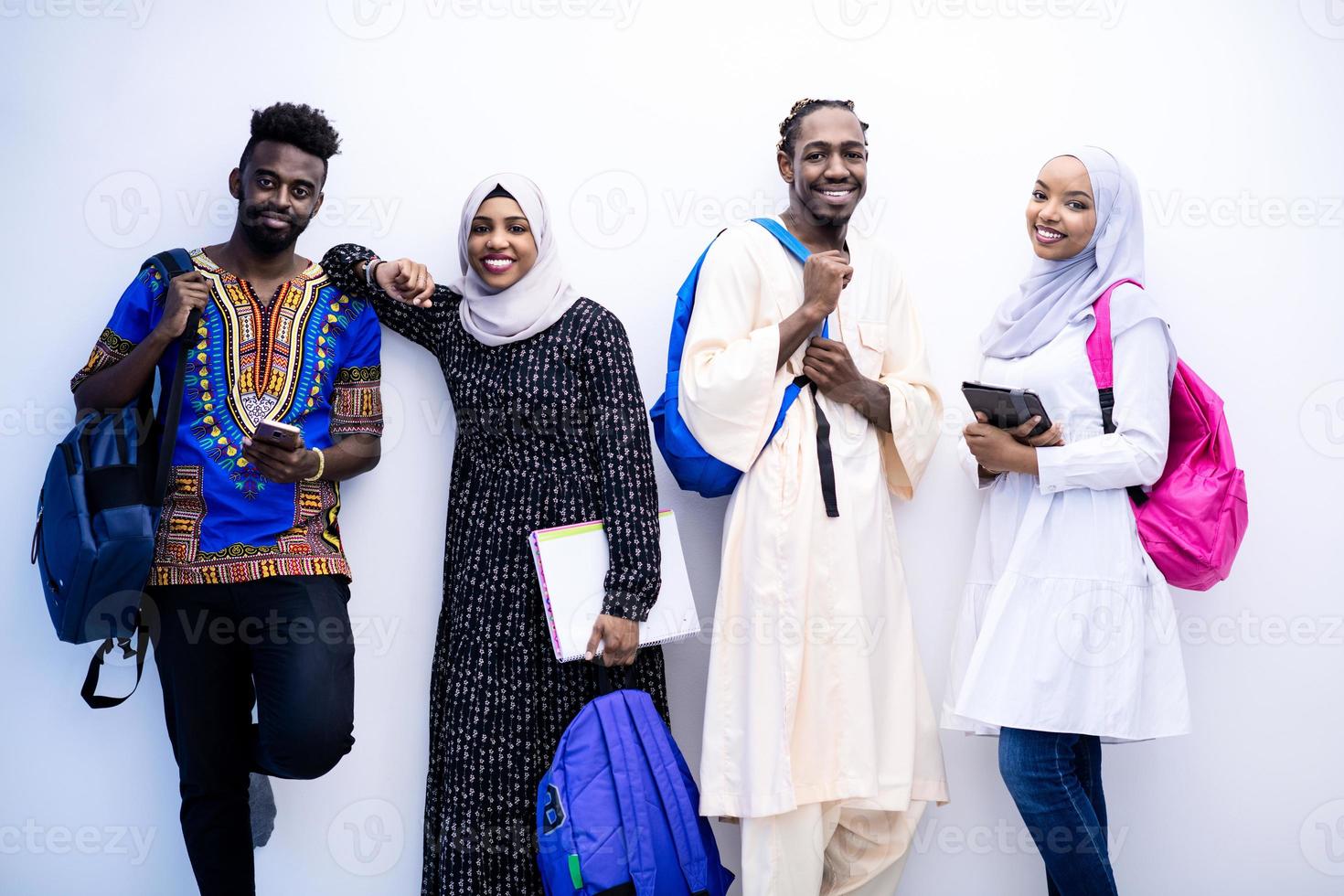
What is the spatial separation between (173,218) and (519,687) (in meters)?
1.75

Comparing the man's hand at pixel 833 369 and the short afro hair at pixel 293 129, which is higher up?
the short afro hair at pixel 293 129

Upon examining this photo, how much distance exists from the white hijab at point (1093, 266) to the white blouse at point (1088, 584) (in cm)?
6

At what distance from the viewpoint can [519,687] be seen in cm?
264

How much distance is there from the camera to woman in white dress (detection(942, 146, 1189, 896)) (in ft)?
8.37

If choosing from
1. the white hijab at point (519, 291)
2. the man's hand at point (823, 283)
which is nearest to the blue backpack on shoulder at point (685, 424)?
the man's hand at point (823, 283)

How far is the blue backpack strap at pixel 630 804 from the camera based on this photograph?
243 cm

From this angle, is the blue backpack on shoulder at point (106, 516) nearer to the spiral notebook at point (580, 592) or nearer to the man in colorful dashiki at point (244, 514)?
the man in colorful dashiki at point (244, 514)

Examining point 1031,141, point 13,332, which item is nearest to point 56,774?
point 13,332

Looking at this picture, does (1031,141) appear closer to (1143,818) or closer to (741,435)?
(741,435)

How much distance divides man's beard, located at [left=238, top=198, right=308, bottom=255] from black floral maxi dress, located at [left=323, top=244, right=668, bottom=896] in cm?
49

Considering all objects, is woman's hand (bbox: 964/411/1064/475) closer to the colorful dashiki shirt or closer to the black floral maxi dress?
the black floral maxi dress

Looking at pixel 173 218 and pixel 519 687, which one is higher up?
pixel 173 218

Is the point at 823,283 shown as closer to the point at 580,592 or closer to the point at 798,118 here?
the point at 798,118

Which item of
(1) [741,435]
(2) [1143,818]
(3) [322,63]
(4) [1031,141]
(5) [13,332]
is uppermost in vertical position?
(3) [322,63]
